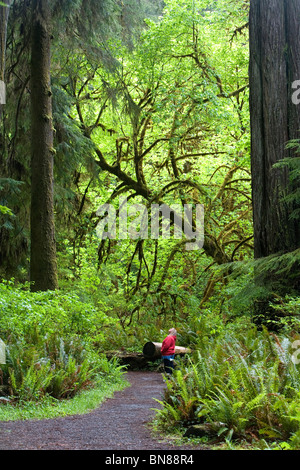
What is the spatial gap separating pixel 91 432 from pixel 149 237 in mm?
11387

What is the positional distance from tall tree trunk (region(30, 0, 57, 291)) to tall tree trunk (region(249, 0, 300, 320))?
4.26m

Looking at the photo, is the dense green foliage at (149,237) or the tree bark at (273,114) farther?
the tree bark at (273,114)

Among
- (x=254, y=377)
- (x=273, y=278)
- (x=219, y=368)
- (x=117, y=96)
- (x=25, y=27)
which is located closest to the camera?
(x=254, y=377)

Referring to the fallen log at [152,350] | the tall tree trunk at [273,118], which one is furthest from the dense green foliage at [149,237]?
the fallen log at [152,350]

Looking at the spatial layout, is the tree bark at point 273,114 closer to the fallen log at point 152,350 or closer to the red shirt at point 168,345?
the red shirt at point 168,345

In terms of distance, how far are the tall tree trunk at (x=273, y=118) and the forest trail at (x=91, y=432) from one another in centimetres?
386

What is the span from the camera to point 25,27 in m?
11.5

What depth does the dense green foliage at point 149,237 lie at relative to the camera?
6.26 metres

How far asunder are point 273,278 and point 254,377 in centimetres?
420

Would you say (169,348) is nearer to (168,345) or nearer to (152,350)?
(168,345)

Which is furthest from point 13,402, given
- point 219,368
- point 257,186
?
point 257,186

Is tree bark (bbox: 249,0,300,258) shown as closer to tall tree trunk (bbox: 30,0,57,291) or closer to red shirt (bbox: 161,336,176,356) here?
red shirt (bbox: 161,336,176,356)

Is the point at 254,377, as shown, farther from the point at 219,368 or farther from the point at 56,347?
the point at 56,347

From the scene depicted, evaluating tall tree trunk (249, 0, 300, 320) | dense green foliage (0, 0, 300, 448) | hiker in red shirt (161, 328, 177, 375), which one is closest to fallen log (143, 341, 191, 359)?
dense green foliage (0, 0, 300, 448)
